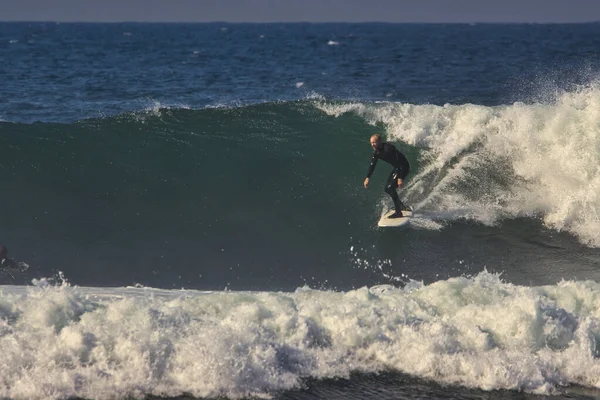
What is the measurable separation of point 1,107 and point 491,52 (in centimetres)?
3030

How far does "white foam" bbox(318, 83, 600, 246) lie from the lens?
12759 millimetres

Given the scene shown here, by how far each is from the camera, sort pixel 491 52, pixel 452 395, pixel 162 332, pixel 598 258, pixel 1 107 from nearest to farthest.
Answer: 1. pixel 452 395
2. pixel 162 332
3. pixel 598 258
4. pixel 1 107
5. pixel 491 52

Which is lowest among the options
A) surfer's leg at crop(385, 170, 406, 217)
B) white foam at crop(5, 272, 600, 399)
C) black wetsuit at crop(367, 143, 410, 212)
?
white foam at crop(5, 272, 600, 399)

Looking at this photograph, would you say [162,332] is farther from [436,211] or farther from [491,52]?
[491,52]

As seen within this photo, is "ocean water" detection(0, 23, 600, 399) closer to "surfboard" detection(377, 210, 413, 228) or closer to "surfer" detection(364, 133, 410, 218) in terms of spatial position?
"surfboard" detection(377, 210, 413, 228)

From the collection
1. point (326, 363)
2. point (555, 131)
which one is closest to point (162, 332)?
point (326, 363)

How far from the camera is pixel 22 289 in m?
9.16

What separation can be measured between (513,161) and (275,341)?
7791 millimetres

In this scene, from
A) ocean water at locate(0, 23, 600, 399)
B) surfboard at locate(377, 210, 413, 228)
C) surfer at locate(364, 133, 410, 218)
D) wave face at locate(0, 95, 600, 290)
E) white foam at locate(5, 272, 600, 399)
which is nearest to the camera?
white foam at locate(5, 272, 600, 399)

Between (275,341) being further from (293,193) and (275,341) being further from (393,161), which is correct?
(293,193)

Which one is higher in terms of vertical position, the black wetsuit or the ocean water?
the black wetsuit

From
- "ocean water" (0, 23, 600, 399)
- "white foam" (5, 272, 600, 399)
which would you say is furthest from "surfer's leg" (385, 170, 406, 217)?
"white foam" (5, 272, 600, 399)

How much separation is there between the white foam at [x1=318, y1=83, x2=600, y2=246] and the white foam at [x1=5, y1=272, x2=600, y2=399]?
4.20 meters

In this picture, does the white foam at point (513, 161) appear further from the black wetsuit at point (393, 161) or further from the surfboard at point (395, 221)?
the black wetsuit at point (393, 161)
